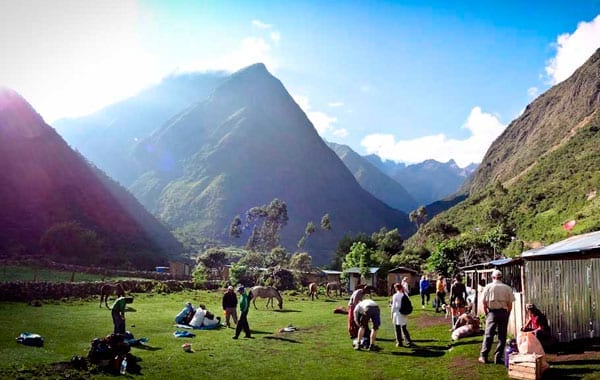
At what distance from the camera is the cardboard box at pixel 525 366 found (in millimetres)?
11656

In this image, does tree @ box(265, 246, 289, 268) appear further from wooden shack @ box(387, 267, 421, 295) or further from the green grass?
the green grass

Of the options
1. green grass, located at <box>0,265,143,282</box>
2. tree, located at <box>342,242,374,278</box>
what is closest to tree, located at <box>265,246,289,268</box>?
tree, located at <box>342,242,374,278</box>

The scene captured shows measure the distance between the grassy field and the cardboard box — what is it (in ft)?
1.23

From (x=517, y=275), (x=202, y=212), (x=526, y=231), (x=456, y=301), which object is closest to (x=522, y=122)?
(x=526, y=231)

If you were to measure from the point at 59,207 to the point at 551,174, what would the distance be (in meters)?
108

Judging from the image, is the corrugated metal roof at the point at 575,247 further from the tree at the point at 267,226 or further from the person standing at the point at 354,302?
the tree at the point at 267,226

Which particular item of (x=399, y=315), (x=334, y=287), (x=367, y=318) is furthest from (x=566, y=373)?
(x=334, y=287)

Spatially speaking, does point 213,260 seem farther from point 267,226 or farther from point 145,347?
point 145,347

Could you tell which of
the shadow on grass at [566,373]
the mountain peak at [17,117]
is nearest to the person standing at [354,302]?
the shadow on grass at [566,373]

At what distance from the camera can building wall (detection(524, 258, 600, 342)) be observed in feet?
49.2

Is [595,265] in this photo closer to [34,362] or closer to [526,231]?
[34,362]

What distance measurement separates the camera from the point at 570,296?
15125mm

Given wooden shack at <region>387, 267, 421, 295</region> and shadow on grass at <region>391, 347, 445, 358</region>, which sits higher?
wooden shack at <region>387, 267, 421, 295</region>

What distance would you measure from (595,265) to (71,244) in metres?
76.3
